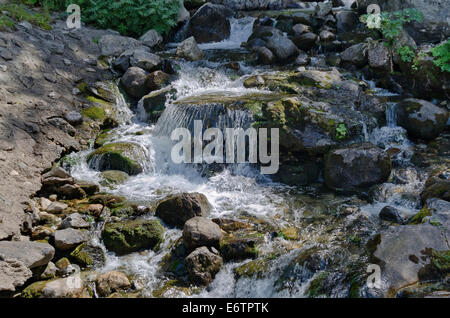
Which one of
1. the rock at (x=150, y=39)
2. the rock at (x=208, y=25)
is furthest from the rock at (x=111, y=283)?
the rock at (x=208, y=25)

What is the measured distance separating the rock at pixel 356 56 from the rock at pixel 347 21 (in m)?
3.11

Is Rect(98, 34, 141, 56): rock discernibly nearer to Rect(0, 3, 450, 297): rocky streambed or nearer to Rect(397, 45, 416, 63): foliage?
Rect(0, 3, 450, 297): rocky streambed

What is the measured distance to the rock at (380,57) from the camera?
11242mm

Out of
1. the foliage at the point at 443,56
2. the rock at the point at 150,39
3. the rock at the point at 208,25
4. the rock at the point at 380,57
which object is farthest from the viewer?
the rock at the point at 208,25

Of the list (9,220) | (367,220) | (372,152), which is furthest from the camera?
(372,152)

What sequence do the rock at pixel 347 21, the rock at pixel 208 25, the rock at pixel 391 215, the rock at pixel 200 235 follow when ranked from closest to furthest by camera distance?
the rock at pixel 200 235 < the rock at pixel 391 215 < the rock at pixel 347 21 < the rock at pixel 208 25

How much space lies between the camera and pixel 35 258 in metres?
5.27

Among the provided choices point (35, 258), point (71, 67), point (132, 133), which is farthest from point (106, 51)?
point (35, 258)

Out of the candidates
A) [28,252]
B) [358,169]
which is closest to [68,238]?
[28,252]

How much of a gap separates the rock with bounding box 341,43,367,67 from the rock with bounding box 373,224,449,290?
782cm

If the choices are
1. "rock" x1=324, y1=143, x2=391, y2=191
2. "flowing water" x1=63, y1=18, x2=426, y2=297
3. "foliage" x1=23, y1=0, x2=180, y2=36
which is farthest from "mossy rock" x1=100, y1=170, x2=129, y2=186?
"foliage" x1=23, y1=0, x2=180, y2=36

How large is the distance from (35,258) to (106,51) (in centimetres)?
873

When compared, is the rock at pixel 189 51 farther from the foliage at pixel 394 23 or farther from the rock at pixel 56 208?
the rock at pixel 56 208

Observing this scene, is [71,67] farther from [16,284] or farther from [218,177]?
[16,284]
